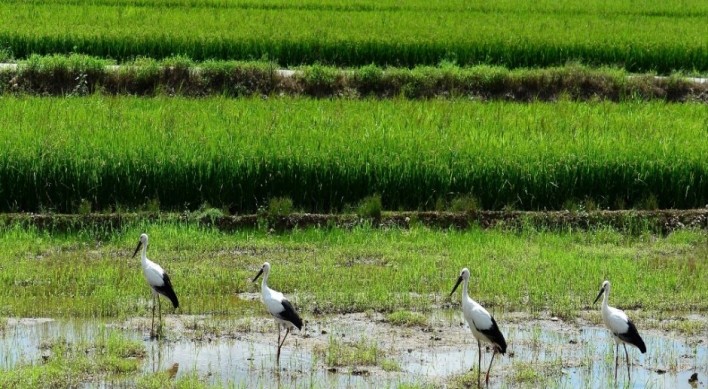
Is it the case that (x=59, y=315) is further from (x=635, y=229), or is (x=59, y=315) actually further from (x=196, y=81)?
(x=196, y=81)

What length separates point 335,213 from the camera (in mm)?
13945

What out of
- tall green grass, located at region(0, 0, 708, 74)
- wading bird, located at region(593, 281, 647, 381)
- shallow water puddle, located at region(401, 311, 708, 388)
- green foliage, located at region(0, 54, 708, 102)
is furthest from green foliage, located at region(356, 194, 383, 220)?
tall green grass, located at region(0, 0, 708, 74)

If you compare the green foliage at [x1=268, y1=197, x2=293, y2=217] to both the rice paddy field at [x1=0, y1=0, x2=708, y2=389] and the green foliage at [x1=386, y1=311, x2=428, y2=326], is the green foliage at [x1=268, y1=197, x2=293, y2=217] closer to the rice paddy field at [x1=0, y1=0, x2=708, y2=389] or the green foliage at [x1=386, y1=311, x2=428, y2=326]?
the rice paddy field at [x1=0, y1=0, x2=708, y2=389]

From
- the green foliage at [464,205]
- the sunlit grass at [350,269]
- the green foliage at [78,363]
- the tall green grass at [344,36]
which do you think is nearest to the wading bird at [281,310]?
the sunlit grass at [350,269]

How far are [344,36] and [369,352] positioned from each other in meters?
15.4

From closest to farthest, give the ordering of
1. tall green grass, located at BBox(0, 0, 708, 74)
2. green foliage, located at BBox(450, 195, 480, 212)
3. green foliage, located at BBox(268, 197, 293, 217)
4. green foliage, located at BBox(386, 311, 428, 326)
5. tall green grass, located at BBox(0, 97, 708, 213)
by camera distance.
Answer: green foliage, located at BBox(386, 311, 428, 326) → green foliage, located at BBox(268, 197, 293, 217) → tall green grass, located at BBox(0, 97, 708, 213) → green foliage, located at BBox(450, 195, 480, 212) → tall green grass, located at BBox(0, 0, 708, 74)

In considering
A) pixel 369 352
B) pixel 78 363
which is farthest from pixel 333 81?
pixel 78 363

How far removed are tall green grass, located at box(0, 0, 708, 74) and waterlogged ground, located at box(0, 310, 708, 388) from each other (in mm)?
13061

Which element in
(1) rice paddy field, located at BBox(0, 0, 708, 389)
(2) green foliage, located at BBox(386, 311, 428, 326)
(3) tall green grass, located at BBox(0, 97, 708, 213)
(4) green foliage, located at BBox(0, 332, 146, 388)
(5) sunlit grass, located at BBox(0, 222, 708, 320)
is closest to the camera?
(4) green foliage, located at BBox(0, 332, 146, 388)

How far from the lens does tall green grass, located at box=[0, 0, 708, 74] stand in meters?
23.2

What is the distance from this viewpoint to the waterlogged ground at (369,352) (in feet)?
29.1

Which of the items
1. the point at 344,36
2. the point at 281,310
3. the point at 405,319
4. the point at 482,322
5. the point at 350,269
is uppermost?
the point at 482,322

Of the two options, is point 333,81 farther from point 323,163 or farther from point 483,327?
point 483,327

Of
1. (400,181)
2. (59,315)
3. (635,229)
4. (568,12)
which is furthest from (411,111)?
(568,12)
